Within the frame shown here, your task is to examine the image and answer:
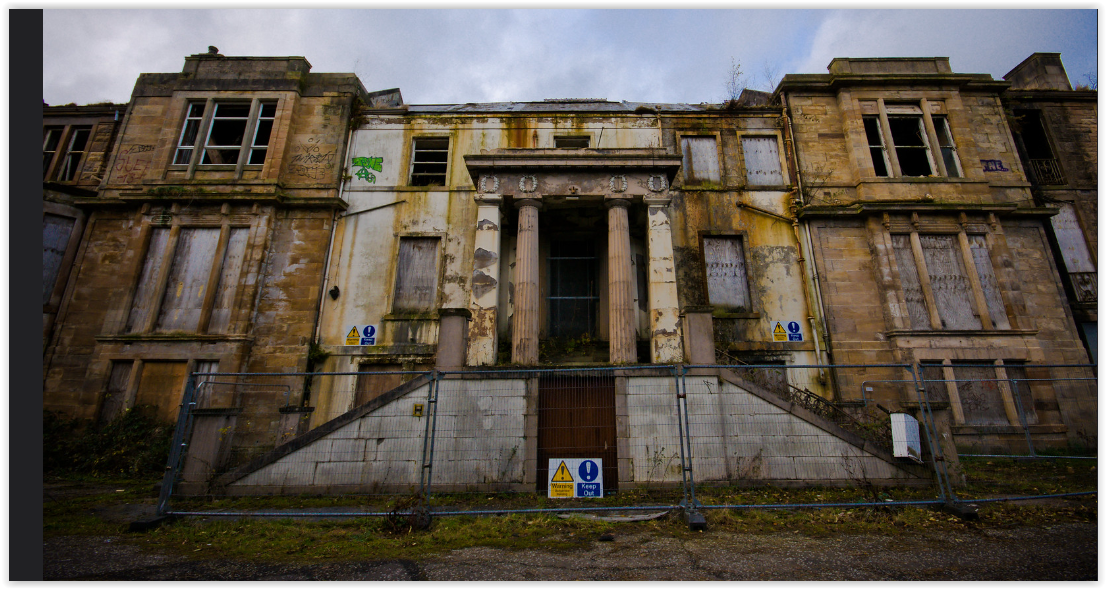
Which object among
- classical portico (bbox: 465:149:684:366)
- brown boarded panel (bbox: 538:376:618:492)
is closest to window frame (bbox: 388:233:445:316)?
classical portico (bbox: 465:149:684:366)

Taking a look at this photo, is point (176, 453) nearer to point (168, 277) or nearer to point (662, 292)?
point (168, 277)

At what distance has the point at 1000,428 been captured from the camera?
11219 mm

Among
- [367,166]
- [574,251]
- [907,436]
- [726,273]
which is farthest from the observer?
[367,166]

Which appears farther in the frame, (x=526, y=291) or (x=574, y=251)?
(x=574, y=251)

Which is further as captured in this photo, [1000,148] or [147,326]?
[1000,148]

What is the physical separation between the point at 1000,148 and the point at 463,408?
17.9 meters

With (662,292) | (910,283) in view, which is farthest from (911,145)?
(662,292)

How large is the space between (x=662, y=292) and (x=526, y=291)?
121 inches

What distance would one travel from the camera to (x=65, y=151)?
15023 millimetres

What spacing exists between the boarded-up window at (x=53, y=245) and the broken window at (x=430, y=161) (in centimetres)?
1001

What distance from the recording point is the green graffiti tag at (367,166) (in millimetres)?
14484

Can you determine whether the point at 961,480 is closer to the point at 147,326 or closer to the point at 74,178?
the point at 147,326

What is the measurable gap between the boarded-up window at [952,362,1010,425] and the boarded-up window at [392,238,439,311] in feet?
46.0

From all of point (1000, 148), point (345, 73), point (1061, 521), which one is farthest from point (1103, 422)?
point (345, 73)
